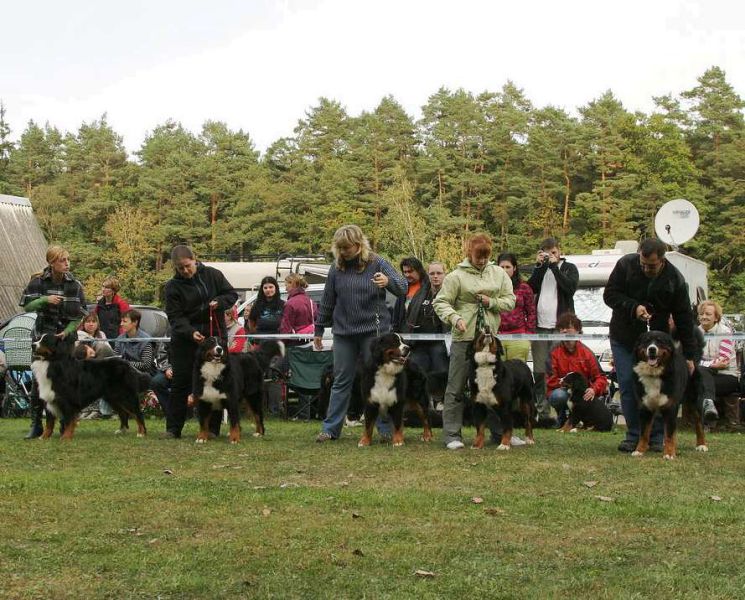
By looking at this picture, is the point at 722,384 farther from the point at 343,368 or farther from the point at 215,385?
the point at 215,385

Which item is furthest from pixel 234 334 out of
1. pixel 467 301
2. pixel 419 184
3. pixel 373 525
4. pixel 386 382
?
pixel 419 184

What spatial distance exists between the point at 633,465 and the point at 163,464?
11.2 feet

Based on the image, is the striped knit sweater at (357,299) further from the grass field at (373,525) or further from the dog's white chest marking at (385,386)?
the grass field at (373,525)

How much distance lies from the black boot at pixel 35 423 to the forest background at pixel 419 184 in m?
32.7

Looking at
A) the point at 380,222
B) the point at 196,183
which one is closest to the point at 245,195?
the point at 196,183

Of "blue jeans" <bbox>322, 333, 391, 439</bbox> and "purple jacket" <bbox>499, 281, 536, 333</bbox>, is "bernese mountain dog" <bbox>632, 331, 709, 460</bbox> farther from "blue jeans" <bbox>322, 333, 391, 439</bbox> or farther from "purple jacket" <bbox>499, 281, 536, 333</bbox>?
"purple jacket" <bbox>499, 281, 536, 333</bbox>

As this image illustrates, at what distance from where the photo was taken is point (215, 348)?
28.6ft

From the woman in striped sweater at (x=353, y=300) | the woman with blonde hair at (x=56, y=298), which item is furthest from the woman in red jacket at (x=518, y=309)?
the woman with blonde hair at (x=56, y=298)

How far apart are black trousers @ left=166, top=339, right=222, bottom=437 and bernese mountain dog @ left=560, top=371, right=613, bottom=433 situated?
3595 millimetres

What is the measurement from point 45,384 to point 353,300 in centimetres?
308

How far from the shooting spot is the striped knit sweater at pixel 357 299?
852cm

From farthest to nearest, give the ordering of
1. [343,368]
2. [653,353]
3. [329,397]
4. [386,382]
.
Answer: [329,397], [343,368], [386,382], [653,353]

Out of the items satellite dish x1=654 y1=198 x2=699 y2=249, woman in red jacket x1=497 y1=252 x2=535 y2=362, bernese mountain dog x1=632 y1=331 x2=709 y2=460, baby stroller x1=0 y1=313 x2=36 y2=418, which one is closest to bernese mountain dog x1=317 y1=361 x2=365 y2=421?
woman in red jacket x1=497 y1=252 x2=535 y2=362

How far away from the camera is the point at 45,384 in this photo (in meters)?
9.23
